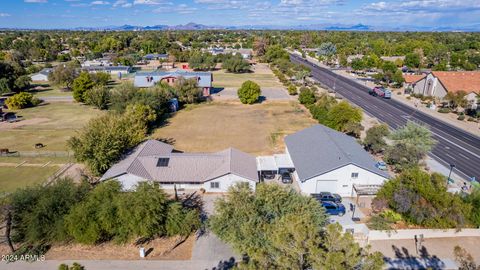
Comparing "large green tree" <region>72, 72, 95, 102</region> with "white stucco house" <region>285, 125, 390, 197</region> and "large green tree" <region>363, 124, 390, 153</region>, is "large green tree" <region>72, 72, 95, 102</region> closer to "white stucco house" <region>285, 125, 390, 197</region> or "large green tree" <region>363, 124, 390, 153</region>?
"white stucco house" <region>285, 125, 390, 197</region>

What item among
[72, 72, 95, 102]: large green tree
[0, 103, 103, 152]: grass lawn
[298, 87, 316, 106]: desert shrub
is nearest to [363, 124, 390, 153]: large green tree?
[298, 87, 316, 106]: desert shrub

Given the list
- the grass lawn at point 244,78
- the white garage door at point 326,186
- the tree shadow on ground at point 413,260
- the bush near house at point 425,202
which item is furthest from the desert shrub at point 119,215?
the grass lawn at point 244,78

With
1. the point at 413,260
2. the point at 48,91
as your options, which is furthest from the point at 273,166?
the point at 48,91

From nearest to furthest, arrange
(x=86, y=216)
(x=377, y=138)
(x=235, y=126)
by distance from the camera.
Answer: (x=86, y=216), (x=377, y=138), (x=235, y=126)

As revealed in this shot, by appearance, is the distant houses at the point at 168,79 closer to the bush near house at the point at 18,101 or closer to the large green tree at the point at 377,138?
the bush near house at the point at 18,101

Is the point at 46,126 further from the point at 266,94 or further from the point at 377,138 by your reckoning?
the point at 377,138

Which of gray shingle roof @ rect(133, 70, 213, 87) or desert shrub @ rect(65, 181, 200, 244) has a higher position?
gray shingle roof @ rect(133, 70, 213, 87)
